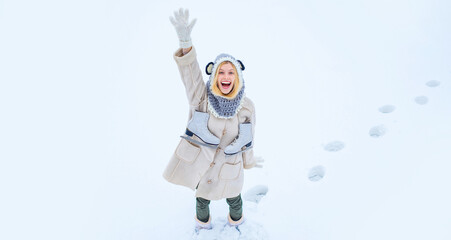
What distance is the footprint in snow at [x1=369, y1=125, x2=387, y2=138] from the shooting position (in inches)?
127

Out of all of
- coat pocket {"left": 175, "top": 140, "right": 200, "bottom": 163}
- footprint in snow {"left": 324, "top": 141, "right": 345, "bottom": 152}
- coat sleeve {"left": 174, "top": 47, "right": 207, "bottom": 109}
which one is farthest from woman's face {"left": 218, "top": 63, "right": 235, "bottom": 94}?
footprint in snow {"left": 324, "top": 141, "right": 345, "bottom": 152}

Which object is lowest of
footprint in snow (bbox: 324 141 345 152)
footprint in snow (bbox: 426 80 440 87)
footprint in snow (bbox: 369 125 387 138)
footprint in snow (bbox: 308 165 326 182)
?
footprint in snow (bbox: 308 165 326 182)

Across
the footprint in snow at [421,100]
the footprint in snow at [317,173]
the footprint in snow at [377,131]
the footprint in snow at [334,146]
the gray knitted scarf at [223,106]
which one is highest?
the footprint in snow at [421,100]

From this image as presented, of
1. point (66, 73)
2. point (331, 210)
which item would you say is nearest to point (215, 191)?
point (331, 210)

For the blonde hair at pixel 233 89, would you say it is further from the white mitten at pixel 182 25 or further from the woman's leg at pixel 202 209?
the woman's leg at pixel 202 209

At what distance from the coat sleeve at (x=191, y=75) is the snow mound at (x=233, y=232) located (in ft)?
3.05

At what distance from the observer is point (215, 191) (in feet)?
6.63

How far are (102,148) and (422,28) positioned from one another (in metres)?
4.43

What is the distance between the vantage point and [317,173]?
2.86 meters

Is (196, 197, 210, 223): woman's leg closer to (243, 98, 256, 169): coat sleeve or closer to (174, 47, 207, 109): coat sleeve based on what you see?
(243, 98, 256, 169): coat sleeve

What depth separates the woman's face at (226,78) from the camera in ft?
5.79

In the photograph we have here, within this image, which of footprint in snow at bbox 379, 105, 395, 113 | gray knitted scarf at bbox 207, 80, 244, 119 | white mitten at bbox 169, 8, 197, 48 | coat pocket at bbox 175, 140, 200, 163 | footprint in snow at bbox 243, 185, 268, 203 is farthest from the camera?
footprint in snow at bbox 379, 105, 395, 113

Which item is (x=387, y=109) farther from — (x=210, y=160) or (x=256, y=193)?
(x=210, y=160)

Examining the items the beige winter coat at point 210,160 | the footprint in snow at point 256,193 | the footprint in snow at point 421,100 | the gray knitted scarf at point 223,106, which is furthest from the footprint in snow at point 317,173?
the footprint in snow at point 421,100
